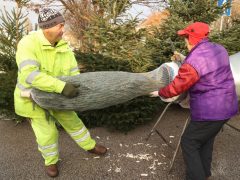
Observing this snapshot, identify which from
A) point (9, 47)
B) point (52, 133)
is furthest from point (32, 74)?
point (9, 47)

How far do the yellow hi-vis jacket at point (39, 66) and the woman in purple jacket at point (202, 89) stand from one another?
1.08 meters

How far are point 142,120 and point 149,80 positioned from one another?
1.65 metres

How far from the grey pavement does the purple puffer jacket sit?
0.99 m

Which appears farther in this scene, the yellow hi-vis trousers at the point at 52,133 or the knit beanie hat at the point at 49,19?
the yellow hi-vis trousers at the point at 52,133

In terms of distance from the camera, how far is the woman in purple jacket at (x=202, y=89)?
270cm

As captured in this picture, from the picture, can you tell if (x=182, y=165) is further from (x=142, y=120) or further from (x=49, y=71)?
(x=49, y=71)

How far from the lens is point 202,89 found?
2.76m

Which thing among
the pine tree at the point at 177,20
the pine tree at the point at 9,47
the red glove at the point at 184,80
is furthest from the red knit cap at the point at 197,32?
the pine tree at the point at 9,47

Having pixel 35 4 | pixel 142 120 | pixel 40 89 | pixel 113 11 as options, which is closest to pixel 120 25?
pixel 113 11

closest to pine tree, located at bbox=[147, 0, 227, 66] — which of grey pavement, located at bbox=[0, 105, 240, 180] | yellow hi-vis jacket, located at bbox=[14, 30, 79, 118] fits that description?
grey pavement, located at bbox=[0, 105, 240, 180]

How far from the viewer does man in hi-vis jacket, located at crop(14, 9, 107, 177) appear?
2.93 metres

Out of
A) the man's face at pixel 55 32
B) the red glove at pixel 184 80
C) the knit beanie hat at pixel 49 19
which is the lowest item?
the red glove at pixel 184 80

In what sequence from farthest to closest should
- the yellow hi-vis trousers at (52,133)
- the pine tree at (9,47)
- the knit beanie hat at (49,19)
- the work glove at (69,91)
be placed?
the pine tree at (9,47), the yellow hi-vis trousers at (52,133), the knit beanie hat at (49,19), the work glove at (69,91)

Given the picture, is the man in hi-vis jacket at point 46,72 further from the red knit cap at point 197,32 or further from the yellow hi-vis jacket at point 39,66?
the red knit cap at point 197,32
